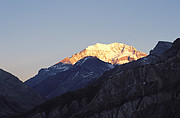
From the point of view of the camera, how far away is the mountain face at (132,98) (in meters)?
129

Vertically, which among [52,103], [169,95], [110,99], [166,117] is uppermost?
[52,103]

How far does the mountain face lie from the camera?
129 meters

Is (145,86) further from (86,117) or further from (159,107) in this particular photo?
(86,117)

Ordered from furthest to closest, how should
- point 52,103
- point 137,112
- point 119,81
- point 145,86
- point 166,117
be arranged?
point 52,103 → point 119,81 → point 145,86 → point 137,112 → point 166,117

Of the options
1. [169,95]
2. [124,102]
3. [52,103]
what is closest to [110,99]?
[124,102]

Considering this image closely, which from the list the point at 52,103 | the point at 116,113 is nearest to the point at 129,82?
the point at 116,113

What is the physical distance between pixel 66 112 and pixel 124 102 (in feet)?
110

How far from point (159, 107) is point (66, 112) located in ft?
161

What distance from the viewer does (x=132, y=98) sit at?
13638 centimetres

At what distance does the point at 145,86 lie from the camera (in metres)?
140

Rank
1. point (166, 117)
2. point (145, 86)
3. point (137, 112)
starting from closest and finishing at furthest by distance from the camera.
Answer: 1. point (166, 117)
2. point (137, 112)
3. point (145, 86)

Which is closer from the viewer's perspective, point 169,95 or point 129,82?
point 169,95

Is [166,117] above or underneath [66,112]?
underneath

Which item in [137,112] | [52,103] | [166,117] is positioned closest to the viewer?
[166,117]
